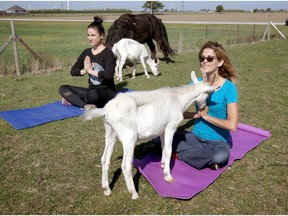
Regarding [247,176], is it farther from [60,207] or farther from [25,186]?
[25,186]

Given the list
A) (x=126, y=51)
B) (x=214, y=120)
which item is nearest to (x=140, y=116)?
(x=214, y=120)

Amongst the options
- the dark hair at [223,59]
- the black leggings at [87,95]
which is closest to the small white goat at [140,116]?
the dark hair at [223,59]

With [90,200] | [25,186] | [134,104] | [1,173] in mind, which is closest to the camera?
[134,104]

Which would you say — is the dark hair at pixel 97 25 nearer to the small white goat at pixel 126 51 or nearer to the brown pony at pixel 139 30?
the small white goat at pixel 126 51

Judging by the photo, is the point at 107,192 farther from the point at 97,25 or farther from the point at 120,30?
the point at 120,30

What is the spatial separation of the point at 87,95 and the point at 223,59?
11.4 feet

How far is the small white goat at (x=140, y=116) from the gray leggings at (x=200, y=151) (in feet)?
1.75

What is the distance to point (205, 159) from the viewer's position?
4203mm

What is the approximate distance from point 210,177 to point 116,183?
128cm

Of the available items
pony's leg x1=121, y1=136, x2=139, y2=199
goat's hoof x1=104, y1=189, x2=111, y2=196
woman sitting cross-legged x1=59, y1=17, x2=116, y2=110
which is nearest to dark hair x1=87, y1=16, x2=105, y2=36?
woman sitting cross-legged x1=59, y1=17, x2=116, y2=110

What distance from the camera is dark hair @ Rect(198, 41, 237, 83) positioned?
4168mm

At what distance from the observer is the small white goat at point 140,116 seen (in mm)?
3305

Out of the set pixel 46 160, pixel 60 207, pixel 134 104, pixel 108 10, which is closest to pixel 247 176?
pixel 134 104

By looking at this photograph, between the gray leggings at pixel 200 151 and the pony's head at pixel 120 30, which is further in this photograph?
the pony's head at pixel 120 30
